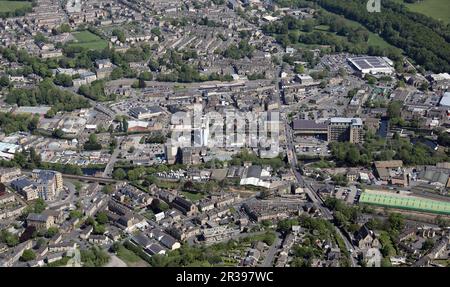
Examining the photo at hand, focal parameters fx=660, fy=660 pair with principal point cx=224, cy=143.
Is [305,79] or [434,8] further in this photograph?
[434,8]

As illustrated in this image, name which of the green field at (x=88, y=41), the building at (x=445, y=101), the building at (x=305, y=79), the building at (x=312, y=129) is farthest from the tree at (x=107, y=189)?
the green field at (x=88, y=41)

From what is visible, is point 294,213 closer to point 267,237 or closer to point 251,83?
point 267,237

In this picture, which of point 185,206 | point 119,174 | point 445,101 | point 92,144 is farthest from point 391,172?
point 92,144

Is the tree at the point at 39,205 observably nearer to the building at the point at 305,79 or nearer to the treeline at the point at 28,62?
the treeline at the point at 28,62

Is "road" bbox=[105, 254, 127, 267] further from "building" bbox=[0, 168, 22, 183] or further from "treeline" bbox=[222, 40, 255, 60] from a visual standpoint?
"treeline" bbox=[222, 40, 255, 60]

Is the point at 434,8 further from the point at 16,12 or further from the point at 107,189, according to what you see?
the point at 107,189

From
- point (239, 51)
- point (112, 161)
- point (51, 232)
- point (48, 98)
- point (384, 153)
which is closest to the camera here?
point (51, 232)

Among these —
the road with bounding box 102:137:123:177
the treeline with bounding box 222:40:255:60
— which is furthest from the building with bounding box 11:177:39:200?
the treeline with bounding box 222:40:255:60
